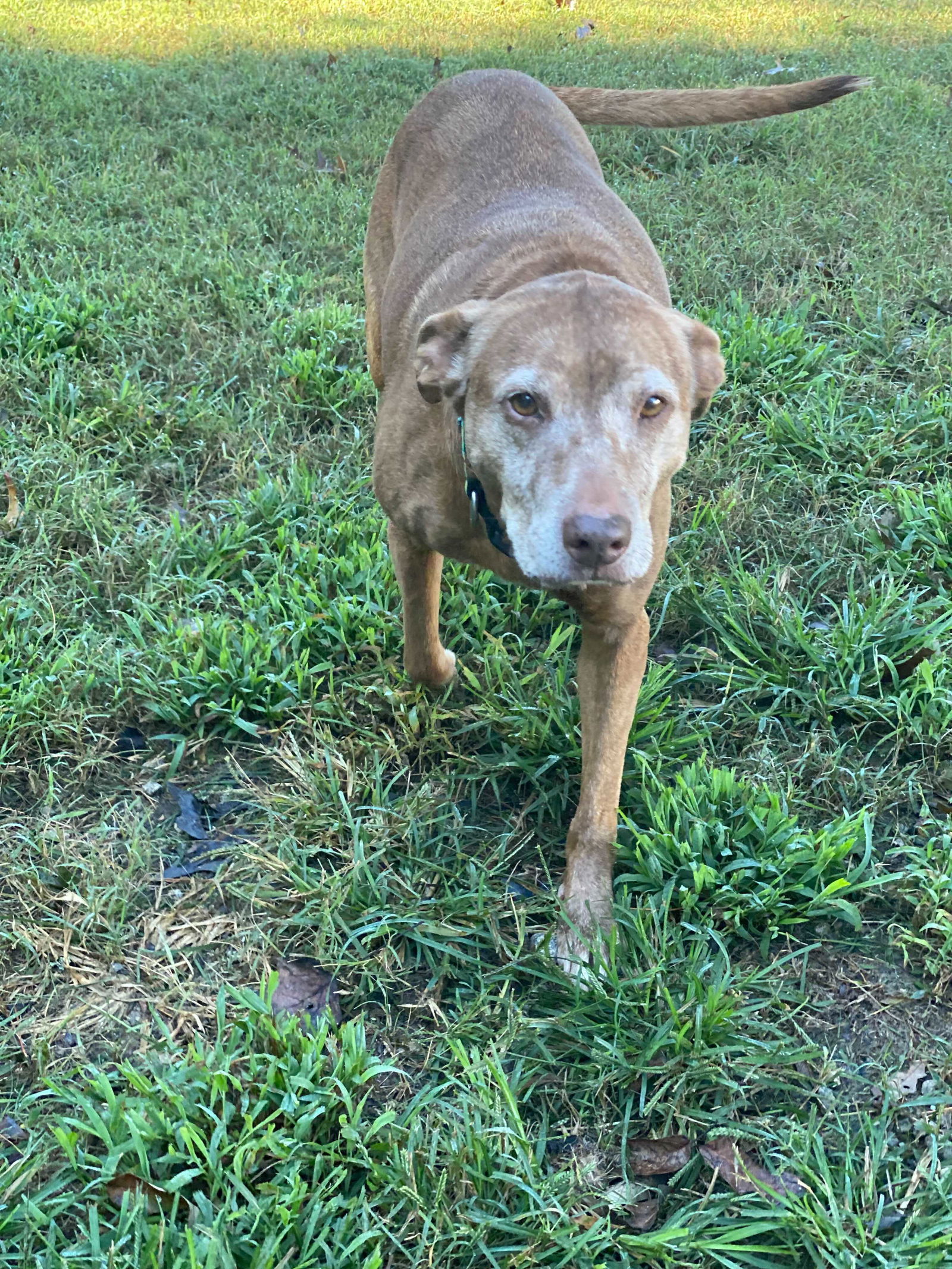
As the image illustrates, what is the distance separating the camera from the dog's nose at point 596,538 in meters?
2.00

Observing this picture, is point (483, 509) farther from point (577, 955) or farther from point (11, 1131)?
point (11, 1131)

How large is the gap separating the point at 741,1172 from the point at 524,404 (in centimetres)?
154

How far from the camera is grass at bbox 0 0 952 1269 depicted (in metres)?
2.04

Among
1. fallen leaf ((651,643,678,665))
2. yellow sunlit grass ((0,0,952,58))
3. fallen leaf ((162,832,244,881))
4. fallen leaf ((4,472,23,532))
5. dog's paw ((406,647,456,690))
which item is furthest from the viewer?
yellow sunlit grass ((0,0,952,58))

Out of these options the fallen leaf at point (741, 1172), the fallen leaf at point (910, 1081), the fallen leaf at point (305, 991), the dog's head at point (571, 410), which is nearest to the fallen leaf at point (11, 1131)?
the fallen leaf at point (305, 991)

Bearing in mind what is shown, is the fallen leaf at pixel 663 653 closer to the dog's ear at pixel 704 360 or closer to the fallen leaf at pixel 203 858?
the dog's ear at pixel 704 360

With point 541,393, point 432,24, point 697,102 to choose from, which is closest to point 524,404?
point 541,393

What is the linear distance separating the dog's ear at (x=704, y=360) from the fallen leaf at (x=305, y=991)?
1.56 m

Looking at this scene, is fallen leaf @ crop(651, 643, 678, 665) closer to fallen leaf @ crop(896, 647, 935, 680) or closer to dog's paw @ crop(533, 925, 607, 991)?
fallen leaf @ crop(896, 647, 935, 680)

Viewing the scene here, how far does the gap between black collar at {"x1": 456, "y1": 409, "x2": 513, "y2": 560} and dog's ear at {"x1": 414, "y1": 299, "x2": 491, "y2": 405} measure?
75 millimetres

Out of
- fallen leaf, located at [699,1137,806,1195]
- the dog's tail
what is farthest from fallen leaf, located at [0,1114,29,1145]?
the dog's tail

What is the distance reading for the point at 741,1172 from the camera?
2.08 m

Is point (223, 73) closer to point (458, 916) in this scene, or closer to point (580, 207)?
point (580, 207)

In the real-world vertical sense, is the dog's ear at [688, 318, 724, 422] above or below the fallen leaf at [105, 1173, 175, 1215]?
above
